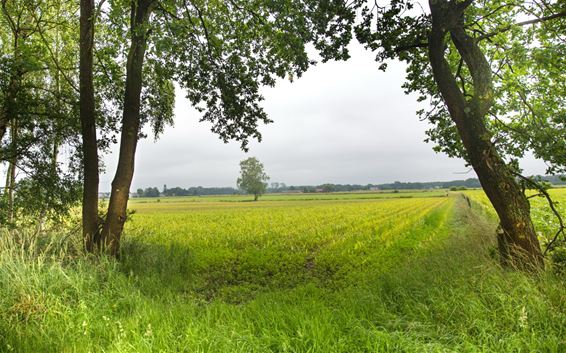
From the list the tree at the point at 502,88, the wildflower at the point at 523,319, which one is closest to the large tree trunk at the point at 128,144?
the tree at the point at 502,88

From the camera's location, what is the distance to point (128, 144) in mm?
8117

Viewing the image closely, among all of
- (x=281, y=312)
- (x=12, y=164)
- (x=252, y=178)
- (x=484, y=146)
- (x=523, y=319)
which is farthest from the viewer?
(x=252, y=178)

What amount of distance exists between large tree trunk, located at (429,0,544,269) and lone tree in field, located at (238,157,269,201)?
89819mm

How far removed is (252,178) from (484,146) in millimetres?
91354

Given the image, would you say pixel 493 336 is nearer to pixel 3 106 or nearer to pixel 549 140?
pixel 549 140

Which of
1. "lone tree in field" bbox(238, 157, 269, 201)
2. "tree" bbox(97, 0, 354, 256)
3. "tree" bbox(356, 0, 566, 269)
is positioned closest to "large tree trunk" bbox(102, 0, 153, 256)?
"tree" bbox(97, 0, 354, 256)

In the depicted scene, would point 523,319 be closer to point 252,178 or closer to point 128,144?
point 128,144

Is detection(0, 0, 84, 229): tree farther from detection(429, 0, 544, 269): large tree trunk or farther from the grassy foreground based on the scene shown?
detection(429, 0, 544, 269): large tree trunk

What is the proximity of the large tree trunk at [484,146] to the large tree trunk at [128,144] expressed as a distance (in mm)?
6934

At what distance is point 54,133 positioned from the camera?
364 inches

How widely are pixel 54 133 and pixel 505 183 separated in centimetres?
1172

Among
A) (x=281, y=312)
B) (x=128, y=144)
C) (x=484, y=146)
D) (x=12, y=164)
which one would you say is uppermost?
(x=128, y=144)

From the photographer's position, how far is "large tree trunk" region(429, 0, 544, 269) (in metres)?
5.77

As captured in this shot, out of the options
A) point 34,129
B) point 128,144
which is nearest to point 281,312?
point 128,144
